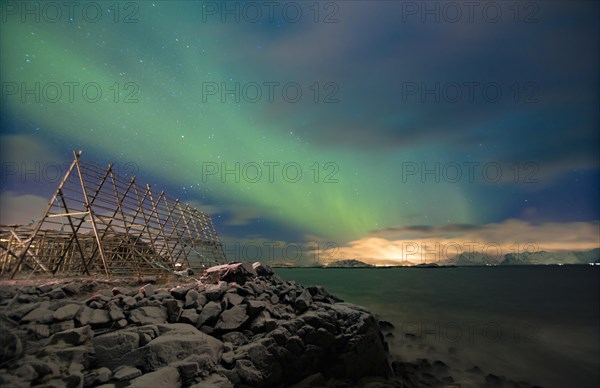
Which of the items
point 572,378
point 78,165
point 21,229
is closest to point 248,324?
point 78,165

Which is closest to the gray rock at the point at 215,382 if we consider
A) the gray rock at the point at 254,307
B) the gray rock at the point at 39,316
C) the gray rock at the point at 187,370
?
the gray rock at the point at 187,370

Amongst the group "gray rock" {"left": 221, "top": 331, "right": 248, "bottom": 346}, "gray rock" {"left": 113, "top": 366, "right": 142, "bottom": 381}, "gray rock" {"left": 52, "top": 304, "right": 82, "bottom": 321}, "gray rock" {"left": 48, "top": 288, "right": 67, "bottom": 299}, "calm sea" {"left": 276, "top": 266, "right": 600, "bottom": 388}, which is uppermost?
"gray rock" {"left": 48, "top": 288, "right": 67, "bottom": 299}

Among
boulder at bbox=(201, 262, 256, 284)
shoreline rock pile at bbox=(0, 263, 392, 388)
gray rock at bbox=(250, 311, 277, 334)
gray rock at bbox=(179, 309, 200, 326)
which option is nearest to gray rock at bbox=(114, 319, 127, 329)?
shoreline rock pile at bbox=(0, 263, 392, 388)

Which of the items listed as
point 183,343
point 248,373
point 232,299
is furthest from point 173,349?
point 232,299

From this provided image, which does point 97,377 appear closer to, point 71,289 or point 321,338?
point 321,338

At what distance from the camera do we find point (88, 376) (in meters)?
6.52

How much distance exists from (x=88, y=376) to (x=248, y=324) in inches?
202

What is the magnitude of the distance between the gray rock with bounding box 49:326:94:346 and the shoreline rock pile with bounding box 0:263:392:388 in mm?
22

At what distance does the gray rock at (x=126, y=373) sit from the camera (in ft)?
21.7

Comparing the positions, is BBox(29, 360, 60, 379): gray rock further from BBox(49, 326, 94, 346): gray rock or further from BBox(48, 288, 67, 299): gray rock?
BBox(48, 288, 67, 299): gray rock

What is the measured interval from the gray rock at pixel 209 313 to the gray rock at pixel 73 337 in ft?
10.5

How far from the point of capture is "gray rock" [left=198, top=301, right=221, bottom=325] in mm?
10172

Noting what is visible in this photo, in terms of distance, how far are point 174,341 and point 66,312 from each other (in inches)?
143

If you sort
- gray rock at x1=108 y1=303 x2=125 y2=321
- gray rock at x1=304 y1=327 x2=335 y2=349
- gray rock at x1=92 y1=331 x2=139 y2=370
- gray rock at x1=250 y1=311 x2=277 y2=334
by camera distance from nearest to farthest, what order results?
gray rock at x1=92 y1=331 x2=139 y2=370, gray rock at x1=108 y1=303 x2=125 y2=321, gray rock at x1=304 y1=327 x2=335 y2=349, gray rock at x1=250 y1=311 x2=277 y2=334
